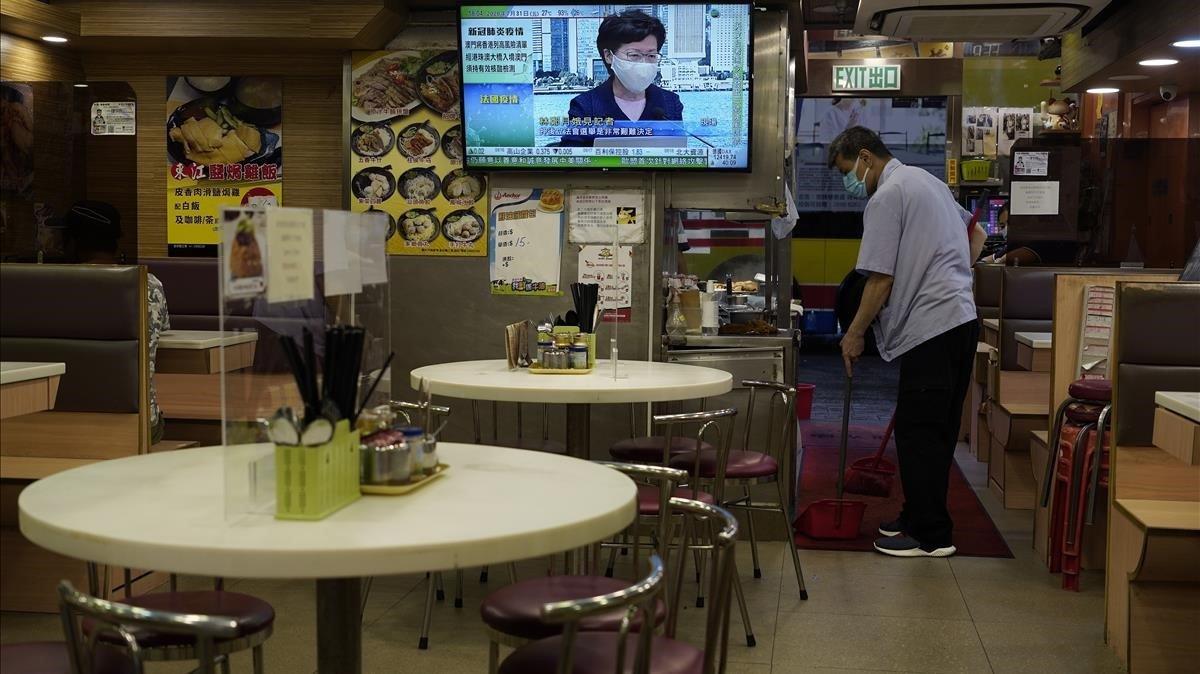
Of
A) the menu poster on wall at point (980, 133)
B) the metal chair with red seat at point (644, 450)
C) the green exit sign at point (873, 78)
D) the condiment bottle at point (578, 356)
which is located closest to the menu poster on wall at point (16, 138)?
the condiment bottle at point (578, 356)

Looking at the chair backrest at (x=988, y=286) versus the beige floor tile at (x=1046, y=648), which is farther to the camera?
the chair backrest at (x=988, y=286)

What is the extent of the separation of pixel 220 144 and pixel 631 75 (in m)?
2.42

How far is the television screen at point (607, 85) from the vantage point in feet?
18.9

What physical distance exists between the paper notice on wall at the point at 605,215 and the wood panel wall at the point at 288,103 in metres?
1.47

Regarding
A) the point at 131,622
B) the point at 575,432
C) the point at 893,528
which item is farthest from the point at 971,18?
the point at 131,622

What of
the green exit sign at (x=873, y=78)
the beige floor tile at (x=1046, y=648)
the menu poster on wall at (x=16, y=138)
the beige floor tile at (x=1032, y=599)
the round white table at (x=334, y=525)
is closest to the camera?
the round white table at (x=334, y=525)

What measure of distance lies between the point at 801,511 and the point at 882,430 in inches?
129

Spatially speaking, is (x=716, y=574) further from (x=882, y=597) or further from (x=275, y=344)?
(x=882, y=597)

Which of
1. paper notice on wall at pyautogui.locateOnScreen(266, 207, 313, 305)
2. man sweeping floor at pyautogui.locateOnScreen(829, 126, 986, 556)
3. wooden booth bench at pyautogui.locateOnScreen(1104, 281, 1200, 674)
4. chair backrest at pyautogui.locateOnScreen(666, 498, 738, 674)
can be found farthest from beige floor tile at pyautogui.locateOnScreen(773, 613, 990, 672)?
paper notice on wall at pyautogui.locateOnScreen(266, 207, 313, 305)

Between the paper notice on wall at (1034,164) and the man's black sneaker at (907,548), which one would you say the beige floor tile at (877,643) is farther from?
the paper notice on wall at (1034,164)

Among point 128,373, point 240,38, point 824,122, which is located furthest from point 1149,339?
point 824,122

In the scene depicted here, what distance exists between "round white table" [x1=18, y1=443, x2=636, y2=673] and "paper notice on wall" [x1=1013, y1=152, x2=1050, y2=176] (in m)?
5.96

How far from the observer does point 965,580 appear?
512cm

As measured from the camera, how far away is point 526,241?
19.9ft
